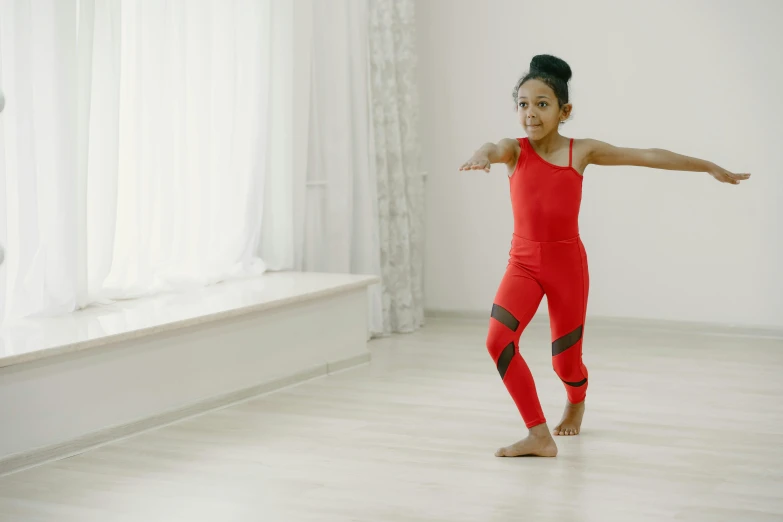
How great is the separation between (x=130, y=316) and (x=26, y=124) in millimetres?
737

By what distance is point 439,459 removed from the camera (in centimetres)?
308

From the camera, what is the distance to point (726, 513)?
2.57 m

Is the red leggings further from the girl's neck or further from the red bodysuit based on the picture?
the girl's neck

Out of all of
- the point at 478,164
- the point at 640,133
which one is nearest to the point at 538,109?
the point at 478,164

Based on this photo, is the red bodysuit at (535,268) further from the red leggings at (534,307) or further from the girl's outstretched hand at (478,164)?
the girl's outstretched hand at (478,164)

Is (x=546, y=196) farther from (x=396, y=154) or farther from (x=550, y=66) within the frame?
(x=396, y=154)

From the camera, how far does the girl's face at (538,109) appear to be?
310cm

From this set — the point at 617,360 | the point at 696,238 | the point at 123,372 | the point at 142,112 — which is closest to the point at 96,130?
the point at 142,112

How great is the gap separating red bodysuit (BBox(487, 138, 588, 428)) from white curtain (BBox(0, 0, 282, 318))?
5.17 feet

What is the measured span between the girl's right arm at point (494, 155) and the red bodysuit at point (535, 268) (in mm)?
25

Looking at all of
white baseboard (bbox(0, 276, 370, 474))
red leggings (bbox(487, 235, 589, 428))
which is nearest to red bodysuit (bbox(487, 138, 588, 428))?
red leggings (bbox(487, 235, 589, 428))

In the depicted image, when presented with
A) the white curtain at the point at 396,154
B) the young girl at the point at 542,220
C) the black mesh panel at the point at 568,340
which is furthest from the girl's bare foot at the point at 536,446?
the white curtain at the point at 396,154

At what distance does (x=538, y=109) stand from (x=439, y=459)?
1089 millimetres

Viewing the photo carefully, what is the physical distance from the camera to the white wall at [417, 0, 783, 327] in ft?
16.9
